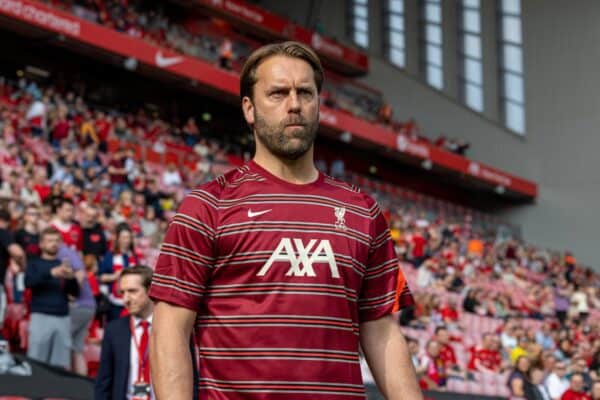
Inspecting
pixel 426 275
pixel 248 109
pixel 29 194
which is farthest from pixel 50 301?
pixel 426 275

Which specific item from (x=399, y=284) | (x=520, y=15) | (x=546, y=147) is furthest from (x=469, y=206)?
(x=399, y=284)

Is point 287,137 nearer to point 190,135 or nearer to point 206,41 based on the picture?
point 190,135

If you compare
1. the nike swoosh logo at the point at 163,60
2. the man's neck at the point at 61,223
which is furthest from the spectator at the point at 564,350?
the nike swoosh logo at the point at 163,60

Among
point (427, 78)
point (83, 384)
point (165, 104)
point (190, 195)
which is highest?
point (427, 78)

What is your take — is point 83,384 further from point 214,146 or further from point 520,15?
point 520,15

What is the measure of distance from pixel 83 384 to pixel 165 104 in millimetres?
18457

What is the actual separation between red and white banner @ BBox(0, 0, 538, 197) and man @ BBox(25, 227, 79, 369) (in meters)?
12.3

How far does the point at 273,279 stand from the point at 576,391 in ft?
28.7

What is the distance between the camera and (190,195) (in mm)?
2119

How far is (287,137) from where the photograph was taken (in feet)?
7.22

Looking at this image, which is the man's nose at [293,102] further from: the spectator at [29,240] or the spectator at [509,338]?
the spectator at [509,338]

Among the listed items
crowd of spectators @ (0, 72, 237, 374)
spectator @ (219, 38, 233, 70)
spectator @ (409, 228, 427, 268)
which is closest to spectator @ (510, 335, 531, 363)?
spectator @ (409, 228, 427, 268)

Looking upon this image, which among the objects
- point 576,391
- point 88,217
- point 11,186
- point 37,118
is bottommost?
point 576,391

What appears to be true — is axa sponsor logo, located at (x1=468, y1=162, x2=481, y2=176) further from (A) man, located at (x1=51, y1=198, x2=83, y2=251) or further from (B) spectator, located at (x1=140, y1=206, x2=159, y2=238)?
(A) man, located at (x1=51, y1=198, x2=83, y2=251)
